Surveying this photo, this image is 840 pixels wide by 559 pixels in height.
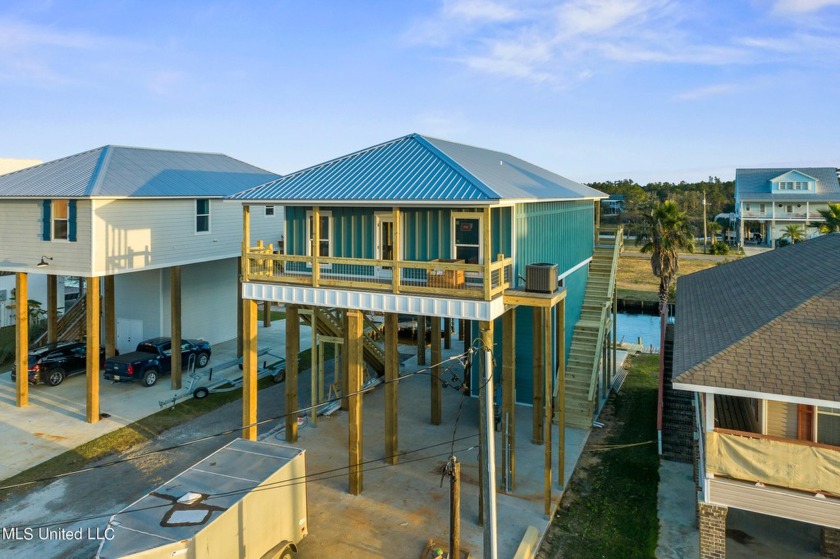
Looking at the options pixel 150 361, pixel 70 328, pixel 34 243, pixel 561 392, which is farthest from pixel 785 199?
pixel 34 243

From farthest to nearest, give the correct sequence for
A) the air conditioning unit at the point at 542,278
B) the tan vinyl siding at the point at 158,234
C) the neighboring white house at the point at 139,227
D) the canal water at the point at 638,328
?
the canal water at the point at 638,328, the tan vinyl siding at the point at 158,234, the neighboring white house at the point at 139,227, the air conditioning unit at the point at 542,278

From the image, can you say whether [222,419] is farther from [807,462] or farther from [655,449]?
[807,462]

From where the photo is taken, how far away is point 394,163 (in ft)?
58.2

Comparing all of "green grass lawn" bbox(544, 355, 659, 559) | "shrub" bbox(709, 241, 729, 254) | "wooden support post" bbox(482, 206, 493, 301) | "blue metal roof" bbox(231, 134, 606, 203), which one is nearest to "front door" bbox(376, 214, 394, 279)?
"blue metal roof" bbox(231, 134, 606, 203)

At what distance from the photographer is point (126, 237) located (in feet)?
73.1

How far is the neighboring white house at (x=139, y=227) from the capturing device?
841 inches

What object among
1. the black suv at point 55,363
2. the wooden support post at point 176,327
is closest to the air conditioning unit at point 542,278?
the wooden support post at point 176,327

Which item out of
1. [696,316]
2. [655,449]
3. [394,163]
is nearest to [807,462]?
[696,316]

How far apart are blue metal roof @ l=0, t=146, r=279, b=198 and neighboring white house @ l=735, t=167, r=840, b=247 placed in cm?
6499

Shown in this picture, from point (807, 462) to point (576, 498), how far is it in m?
6.27

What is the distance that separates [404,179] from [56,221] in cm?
1381

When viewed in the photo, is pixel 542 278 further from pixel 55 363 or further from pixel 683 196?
pixel 683 196

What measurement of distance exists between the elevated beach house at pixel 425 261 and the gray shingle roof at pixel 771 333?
3.64m

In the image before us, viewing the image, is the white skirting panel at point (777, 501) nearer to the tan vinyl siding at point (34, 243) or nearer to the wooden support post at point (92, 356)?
the wooden support post at point (92, 356)
